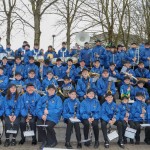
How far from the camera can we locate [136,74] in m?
12.8

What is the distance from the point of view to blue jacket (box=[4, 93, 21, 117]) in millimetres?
9030

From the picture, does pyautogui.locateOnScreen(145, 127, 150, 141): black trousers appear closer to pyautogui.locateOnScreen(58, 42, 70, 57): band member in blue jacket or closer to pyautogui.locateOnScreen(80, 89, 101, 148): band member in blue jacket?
pyautogui.locateOnScreen(80, 89, 101, 148): band member in blue jacket

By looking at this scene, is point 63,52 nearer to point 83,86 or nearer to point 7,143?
point 83,86

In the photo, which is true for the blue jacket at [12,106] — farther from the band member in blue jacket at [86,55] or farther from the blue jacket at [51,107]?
the band member in blue jacket at [86,55]

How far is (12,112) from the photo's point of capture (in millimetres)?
9109

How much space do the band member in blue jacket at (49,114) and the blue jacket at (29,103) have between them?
30 cm

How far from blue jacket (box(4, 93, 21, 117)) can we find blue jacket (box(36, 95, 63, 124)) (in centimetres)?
60

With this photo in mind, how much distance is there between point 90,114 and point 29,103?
70.7 inches

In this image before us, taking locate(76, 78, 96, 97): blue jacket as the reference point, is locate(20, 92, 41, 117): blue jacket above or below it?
below

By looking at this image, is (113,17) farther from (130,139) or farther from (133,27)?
(130,139)

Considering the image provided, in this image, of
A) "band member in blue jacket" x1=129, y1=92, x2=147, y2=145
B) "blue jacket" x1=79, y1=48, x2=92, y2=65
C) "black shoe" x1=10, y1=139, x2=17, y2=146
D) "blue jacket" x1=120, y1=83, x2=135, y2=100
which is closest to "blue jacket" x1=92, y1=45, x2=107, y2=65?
"blue jacket" x1=79, y1=48, x2=92, y2=65

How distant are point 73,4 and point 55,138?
18.6 metres

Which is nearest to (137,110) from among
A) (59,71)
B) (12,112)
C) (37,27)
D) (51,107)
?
(51,107)

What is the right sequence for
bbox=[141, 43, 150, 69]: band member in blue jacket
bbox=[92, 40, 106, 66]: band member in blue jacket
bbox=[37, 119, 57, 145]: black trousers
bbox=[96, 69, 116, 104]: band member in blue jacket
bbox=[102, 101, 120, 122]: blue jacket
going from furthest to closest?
bbox=[92, 40, 106, 66]: band member in blue jacket, bbox=[141, 43, 150, 69]: band member in blue jacket, bbox=[96, 69, 116, 104]: band member in blue jacket, bbox=[102, 101, 120, 122]: blue jacket, bbox=[37, 119, 57, 145]: black trousers
